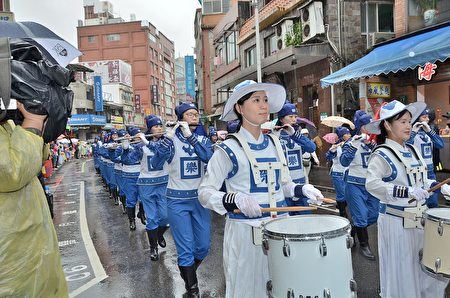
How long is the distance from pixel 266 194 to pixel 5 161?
189 cm

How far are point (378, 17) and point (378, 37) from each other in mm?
1239

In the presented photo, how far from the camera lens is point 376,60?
13039mm

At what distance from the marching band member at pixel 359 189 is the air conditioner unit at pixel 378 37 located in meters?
11.1

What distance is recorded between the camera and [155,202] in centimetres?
732

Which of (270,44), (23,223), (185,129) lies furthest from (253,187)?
(270,44)

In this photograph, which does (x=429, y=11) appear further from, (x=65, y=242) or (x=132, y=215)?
(x=65, y=242)

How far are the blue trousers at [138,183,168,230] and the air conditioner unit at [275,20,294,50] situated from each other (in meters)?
13.6

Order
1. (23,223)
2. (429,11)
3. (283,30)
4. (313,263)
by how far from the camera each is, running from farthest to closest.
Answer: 1. (283,30)
2. (429,11)
3. (313,263)
4. (23,223)

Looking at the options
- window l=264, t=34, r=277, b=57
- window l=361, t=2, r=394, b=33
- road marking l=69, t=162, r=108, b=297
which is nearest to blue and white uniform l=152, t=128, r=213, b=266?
road marking l=69, t=162, r=108, b=297

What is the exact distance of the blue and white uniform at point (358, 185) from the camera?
21.3 feet

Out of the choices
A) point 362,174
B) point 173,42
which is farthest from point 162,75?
point 362,174

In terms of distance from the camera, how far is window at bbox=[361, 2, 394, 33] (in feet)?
57.3

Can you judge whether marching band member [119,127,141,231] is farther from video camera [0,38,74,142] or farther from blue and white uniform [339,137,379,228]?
video camera [0,38,74,142]

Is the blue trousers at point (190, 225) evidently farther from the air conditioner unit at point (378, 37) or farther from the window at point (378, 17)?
the window at point (378, 17)
